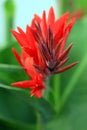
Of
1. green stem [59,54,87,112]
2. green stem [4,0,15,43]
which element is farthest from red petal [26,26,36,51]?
green stem [4,0,15,43]

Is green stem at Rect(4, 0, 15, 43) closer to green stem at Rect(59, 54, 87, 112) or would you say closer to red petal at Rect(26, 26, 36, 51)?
green stem at Rect(59, 54, 87, 112)

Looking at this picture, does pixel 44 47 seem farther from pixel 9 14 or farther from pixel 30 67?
pixel 9 14

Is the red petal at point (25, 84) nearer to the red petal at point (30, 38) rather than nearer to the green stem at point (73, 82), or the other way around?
the red petal at point (30, 38)

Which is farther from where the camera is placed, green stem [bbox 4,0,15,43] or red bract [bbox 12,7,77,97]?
green stem [bbox 4,0,15,43]

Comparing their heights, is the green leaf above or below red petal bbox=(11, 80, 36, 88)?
below

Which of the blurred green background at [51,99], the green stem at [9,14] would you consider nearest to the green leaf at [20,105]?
the blurred green background at [51,99]

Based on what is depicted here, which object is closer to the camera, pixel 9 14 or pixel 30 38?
pixel 30 38

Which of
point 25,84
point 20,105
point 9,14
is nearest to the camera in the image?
point 25,84

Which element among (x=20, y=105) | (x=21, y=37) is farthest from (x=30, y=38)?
(x=20, y=105)

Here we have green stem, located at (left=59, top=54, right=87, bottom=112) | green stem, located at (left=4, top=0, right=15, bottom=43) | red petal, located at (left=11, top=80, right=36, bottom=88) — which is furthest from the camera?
green stem, located at (left=4, top=0, right=15, bottom=43)
